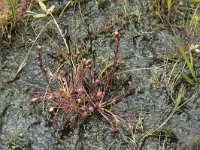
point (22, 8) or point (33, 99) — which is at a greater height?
point (22, 8)

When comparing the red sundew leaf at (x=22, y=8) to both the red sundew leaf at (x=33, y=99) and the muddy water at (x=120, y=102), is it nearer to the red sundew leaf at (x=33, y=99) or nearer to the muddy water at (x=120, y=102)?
the muddy water at (x=120, y=102)

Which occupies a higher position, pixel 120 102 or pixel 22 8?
pixel 22 8

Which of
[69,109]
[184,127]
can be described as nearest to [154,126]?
[184,127]

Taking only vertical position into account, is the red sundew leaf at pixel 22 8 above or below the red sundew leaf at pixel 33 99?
above

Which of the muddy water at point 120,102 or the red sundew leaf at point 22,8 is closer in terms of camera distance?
the muddy water at point 120,102

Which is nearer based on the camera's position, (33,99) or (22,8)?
(33,99)

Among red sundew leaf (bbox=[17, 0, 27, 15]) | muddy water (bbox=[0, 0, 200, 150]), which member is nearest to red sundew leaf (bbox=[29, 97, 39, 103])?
muddy water (bbox=[0, 0, 200, 150])

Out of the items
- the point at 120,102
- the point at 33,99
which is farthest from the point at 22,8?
the point at 120,102

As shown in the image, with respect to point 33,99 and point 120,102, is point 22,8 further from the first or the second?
point 120,102

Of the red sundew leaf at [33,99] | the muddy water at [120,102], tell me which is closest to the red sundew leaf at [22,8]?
the muddy water at [120,102]
